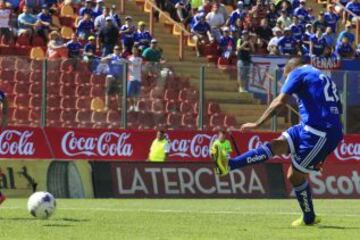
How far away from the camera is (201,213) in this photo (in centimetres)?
1794

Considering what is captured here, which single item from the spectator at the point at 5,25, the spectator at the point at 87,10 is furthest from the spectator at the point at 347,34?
the spectator at the point at 5,25

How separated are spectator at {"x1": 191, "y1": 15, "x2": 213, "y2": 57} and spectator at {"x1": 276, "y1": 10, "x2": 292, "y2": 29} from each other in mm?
2713

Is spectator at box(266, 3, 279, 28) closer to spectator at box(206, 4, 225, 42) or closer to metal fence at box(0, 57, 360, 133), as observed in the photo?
spectator at box(206, 4, 225, 42)

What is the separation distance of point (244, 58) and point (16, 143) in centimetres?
790

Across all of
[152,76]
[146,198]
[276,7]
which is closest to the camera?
[146,198]

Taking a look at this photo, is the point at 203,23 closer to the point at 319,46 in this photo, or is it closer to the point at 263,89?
the point at 319,46

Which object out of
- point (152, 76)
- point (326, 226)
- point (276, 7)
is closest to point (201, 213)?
point (326, 226)

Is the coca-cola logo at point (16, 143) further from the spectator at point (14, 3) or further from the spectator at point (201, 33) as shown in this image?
the spectator at point (201, 33)

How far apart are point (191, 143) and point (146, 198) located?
708 centimetres

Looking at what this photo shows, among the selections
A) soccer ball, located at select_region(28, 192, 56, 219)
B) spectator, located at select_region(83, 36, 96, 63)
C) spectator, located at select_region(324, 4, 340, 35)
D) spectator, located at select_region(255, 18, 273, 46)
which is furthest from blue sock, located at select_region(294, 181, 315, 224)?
spectator, located at select_region(324, 4, 340, 35)

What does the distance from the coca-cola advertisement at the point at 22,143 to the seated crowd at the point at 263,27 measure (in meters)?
7.53

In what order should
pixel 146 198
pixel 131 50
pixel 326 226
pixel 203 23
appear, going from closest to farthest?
pixel 326 226, pixel 146 198, pixel 131 50, pixel 203 23

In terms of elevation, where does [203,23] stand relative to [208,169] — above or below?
above

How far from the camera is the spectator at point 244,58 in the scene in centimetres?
2988
